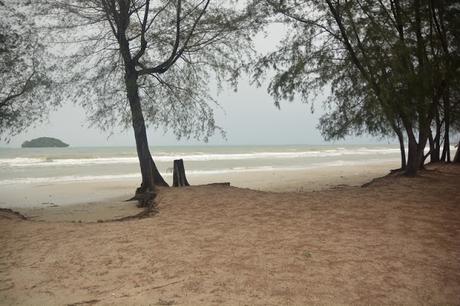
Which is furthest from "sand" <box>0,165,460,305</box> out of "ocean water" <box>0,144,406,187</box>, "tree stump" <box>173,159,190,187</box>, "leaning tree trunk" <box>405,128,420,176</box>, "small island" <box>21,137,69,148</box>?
"small island" <box>21,137,69,148</box>

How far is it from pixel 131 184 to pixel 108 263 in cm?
1310

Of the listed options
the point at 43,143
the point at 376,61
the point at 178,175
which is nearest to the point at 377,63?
the point at 376,61

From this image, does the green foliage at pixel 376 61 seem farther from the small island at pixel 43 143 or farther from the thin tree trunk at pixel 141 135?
the small island at pixel 43 143

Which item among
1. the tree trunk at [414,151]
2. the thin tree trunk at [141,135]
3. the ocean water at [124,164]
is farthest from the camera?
the ocean water at [124,164]

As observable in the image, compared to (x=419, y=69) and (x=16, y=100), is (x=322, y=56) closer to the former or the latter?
(x=419, y=69)

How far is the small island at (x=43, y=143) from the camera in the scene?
251 ft

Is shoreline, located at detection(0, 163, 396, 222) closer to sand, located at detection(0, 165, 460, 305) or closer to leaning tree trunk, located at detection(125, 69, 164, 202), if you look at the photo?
leaning tree trunk, located at detection(125, 69, 164, 202)

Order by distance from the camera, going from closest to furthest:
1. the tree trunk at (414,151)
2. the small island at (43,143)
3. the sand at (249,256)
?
1. the sand at (249,256)
2. the tree trunk at (414,151)
3. the small island at (43,143)

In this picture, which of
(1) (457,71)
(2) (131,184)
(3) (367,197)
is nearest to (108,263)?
(3) (367,197)

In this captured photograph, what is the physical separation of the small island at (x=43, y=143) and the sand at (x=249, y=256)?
7657 cm

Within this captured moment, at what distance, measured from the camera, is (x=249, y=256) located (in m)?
5.01

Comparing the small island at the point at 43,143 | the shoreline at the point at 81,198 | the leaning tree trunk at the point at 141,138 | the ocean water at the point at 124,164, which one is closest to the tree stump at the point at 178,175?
the leaning tree trunk at the point at 141,138

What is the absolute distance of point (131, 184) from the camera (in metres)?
17.7

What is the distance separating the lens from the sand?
3992mm
